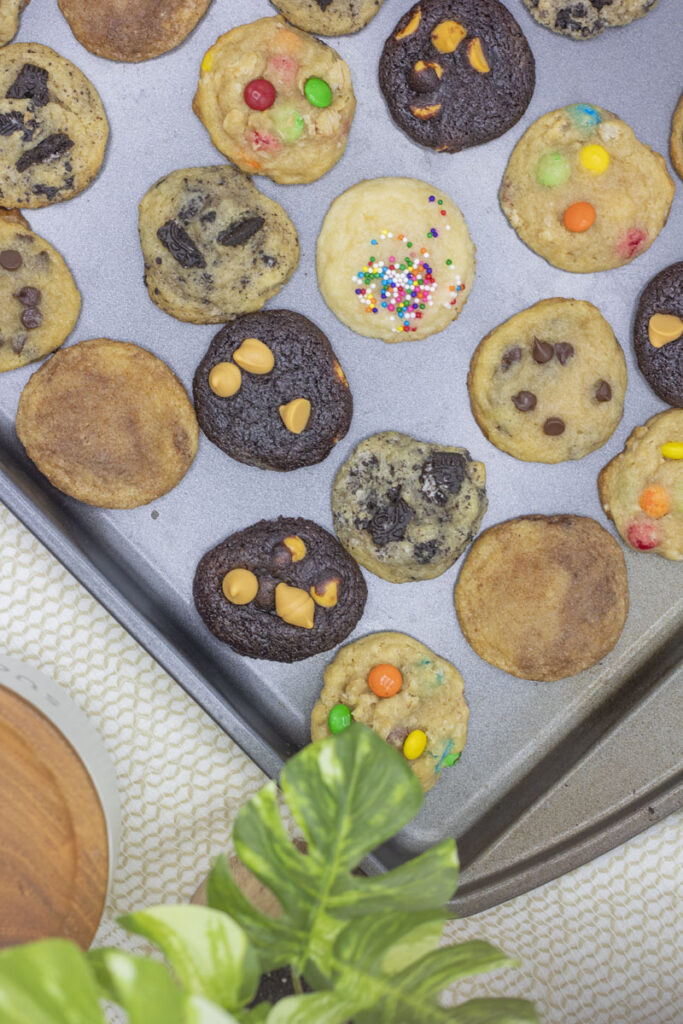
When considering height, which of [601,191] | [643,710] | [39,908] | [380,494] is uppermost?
[601,191]

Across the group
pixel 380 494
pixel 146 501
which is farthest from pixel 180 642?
pixel 380 494

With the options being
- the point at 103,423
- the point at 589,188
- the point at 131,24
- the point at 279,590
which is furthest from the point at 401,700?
the point at 131,24

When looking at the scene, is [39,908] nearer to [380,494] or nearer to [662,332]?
[380,494]

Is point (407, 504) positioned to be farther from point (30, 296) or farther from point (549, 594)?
point (30, 296)

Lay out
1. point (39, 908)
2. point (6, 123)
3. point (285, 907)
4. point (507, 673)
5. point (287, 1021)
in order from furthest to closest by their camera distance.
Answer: point (507, 673), point (6, 123), point (39, 908), point (285, 907), point (287, 1021)

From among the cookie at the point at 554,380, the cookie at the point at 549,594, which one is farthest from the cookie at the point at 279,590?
the cookie at the point at 554,380

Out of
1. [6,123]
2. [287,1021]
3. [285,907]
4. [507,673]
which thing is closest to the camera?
[287,1021]

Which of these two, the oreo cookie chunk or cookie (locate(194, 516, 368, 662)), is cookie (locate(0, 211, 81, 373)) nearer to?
the oreo cookie chunk

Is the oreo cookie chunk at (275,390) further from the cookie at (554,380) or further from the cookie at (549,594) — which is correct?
the cookie at (549,594)
